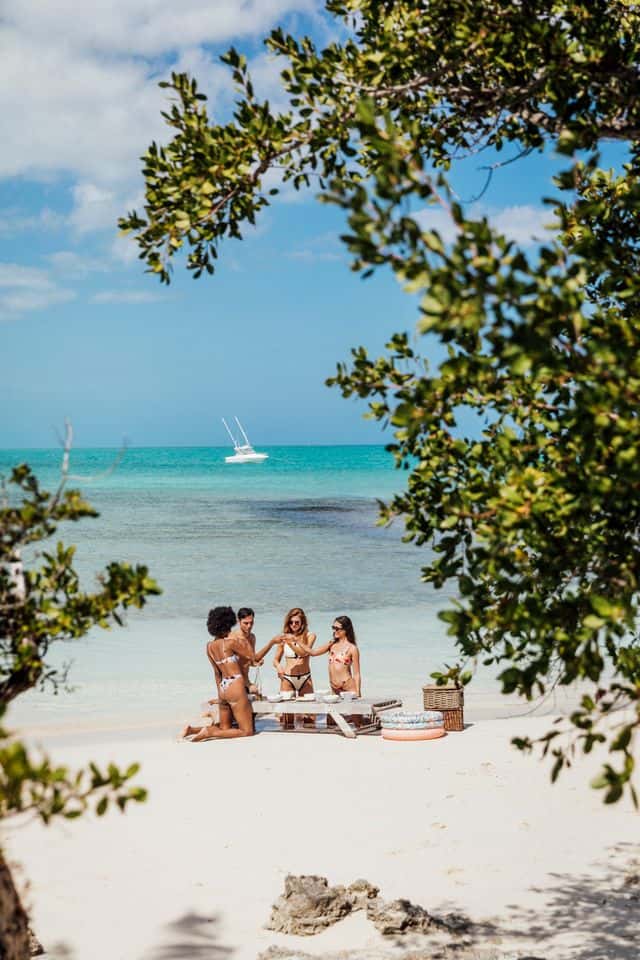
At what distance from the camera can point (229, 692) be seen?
12781 mm

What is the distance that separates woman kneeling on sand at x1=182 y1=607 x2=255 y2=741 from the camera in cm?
1273

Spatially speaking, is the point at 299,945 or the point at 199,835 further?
the point at 199,835

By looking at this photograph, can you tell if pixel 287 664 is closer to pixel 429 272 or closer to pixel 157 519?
pixel 429 272

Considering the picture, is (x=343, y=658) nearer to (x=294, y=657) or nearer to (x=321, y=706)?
(x=294, y=657)

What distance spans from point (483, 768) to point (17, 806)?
8.54m

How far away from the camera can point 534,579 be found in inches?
152

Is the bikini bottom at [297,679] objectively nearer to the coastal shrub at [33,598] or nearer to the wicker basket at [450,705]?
the wicker basket at [450,705]

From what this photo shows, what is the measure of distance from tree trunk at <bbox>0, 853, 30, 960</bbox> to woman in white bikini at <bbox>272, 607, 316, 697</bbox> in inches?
364

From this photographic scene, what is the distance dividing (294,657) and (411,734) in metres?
1.92

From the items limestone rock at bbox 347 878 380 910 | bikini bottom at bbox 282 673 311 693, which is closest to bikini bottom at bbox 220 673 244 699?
bikini bottom at bbox 282 673 311 693

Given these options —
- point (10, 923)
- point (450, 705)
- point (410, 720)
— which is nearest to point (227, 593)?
point (450, 705)

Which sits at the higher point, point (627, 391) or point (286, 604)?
point (627, 391)

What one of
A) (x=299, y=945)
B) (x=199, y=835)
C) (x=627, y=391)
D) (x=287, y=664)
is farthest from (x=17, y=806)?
(x=287, y=664)

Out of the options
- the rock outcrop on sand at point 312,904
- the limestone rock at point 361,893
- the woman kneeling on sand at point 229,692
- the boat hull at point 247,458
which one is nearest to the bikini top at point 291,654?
the woman kneeling on sand at point 229,692
